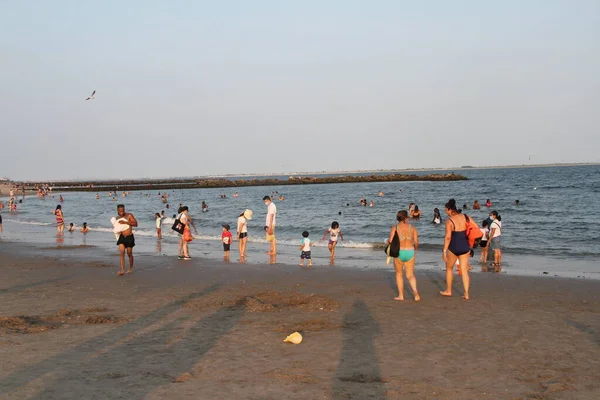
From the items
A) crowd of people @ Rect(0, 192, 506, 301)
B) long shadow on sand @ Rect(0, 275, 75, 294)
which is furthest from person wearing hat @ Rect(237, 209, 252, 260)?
long shadow on sand @ Rect(0, 275, 75, 294)

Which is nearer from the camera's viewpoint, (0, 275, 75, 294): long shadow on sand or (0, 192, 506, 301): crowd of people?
(0, 192, 506, 301): crowd of people

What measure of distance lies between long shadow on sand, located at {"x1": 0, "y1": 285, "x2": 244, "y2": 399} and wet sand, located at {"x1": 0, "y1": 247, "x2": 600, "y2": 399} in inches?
0.9

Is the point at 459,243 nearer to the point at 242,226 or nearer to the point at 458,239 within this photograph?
the point at 458,239

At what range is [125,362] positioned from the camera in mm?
6504

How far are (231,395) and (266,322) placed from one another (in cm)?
302

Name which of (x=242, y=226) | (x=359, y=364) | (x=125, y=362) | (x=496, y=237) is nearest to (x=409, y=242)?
(x=359, y=364)

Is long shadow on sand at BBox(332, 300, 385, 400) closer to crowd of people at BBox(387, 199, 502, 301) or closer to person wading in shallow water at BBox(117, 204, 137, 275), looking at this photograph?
crowd of people at BBox(387, 199, 502, 301)

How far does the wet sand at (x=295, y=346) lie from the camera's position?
5.75 metres

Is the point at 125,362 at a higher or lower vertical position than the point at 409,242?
lower

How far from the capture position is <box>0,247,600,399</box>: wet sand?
575 cm

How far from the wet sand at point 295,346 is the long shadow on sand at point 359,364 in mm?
21

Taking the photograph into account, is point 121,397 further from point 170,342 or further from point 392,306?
point 392,306

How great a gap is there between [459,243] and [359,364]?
4430 millimetres

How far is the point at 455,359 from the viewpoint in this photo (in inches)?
264
